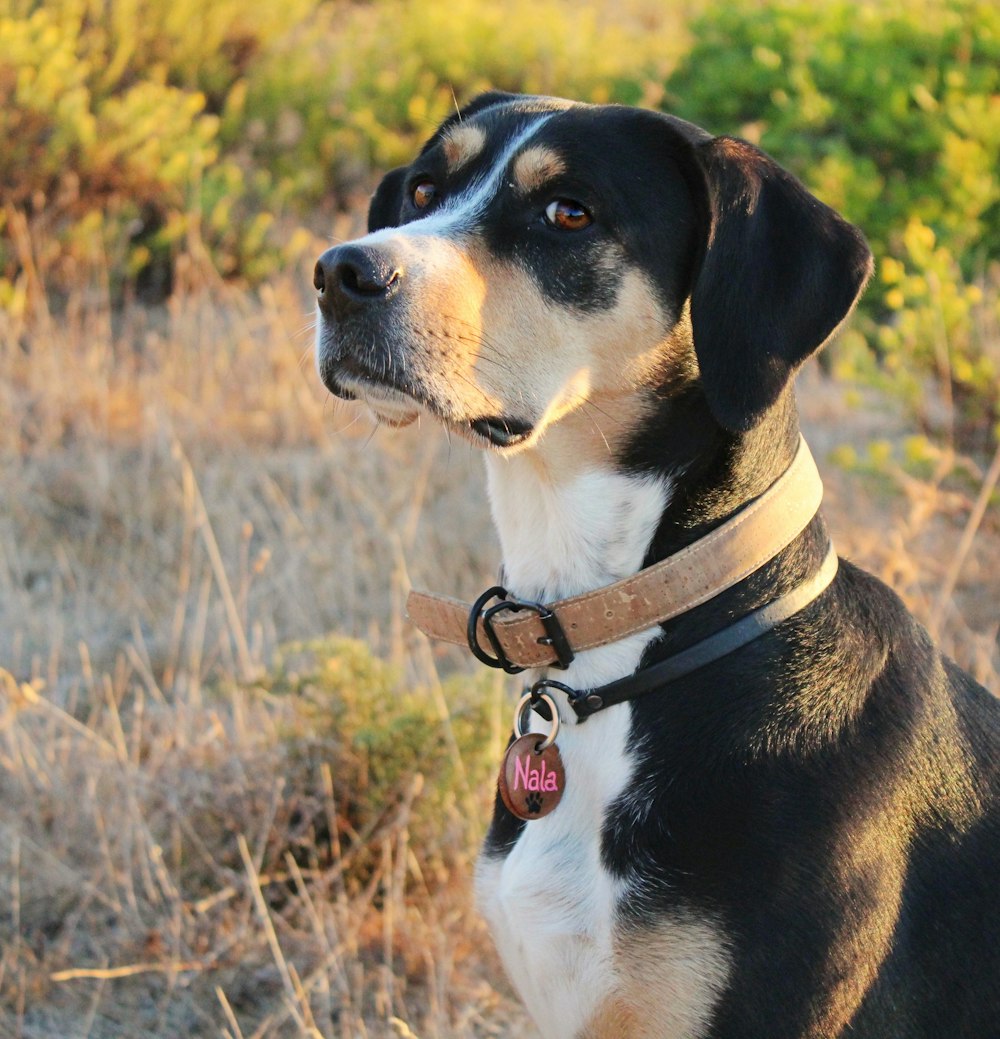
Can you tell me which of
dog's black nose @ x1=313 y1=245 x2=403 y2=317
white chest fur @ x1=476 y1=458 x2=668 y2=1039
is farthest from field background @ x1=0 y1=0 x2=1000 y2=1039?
dog's black nose @ x1=313 y1=245 x2=403 y2=317

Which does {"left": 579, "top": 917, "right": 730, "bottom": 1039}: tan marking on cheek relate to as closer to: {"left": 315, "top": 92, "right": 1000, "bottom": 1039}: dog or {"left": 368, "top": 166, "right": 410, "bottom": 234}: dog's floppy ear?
{"left": 315, "top": 92, "right": 1000, "bottom": 1039}: dog

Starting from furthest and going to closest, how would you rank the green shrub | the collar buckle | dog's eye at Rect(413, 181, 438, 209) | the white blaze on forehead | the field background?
the green shrub → the field background → dog's eye at Rect(413, 181, 438, 209) → the white blaze on forehead → the collar buckle

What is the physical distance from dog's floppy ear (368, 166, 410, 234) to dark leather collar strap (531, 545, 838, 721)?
1346 mm

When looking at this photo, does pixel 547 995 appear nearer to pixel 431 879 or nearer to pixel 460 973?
pixel 460 973

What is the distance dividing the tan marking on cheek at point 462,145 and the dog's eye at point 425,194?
77 millimetres

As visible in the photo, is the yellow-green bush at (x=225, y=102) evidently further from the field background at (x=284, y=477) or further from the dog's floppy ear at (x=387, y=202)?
the dog's floppy ear at (x=387, y=202)

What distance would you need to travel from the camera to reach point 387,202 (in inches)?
125

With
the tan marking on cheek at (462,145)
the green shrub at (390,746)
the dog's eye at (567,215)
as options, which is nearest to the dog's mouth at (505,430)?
the dog's eye at (567,215)

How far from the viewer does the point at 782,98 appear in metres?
8.14

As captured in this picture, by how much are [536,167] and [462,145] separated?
293 millimetres

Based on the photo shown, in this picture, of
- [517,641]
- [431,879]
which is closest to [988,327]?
[431,879]

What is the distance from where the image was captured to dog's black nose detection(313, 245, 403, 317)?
7.34 feet

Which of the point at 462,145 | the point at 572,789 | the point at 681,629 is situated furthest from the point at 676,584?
the point at 462,145

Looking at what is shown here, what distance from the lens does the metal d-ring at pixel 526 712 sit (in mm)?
2320
